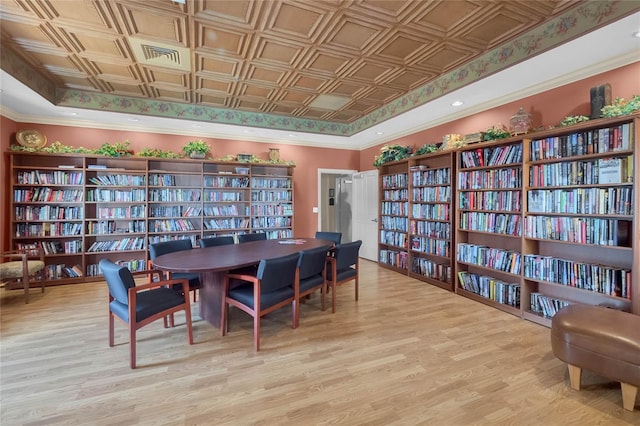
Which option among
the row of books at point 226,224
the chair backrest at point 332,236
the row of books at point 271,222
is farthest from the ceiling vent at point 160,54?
the row of books at point 271,222

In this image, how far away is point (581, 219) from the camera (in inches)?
118

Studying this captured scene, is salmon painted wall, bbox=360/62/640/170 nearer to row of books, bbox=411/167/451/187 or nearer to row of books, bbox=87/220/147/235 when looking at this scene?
row of books, bbox=411/167/451/187

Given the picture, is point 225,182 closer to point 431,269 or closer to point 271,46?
point 271,46

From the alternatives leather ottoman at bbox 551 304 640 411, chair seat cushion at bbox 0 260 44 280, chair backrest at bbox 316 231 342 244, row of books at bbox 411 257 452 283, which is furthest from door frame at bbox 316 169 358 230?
leather ottoman at bbox 551 304 640 411

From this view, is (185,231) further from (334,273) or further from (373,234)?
(373,234)

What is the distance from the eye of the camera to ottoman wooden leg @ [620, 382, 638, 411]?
6.21 feet

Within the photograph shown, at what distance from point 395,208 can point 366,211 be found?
1.13 m

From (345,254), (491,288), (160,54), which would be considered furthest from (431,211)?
(160,54)

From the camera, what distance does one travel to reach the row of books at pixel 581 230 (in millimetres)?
2693

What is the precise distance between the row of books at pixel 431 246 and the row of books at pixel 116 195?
4969mm

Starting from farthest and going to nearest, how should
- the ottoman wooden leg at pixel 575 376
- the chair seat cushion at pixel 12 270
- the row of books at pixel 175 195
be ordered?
the row of books at pixel 175 195
the chair seat cushion at pixel 12 270
the ottoman wooden leg at pixel 575 376

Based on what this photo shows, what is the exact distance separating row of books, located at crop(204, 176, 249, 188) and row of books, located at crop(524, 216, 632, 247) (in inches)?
193

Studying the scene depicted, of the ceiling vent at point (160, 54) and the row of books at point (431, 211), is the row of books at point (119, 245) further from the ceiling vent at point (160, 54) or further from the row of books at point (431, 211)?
the row of books at point (431, 211)

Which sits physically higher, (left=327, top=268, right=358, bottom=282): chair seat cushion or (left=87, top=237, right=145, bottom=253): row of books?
(left=87, top=237, right=145, bottom=253): row of books
